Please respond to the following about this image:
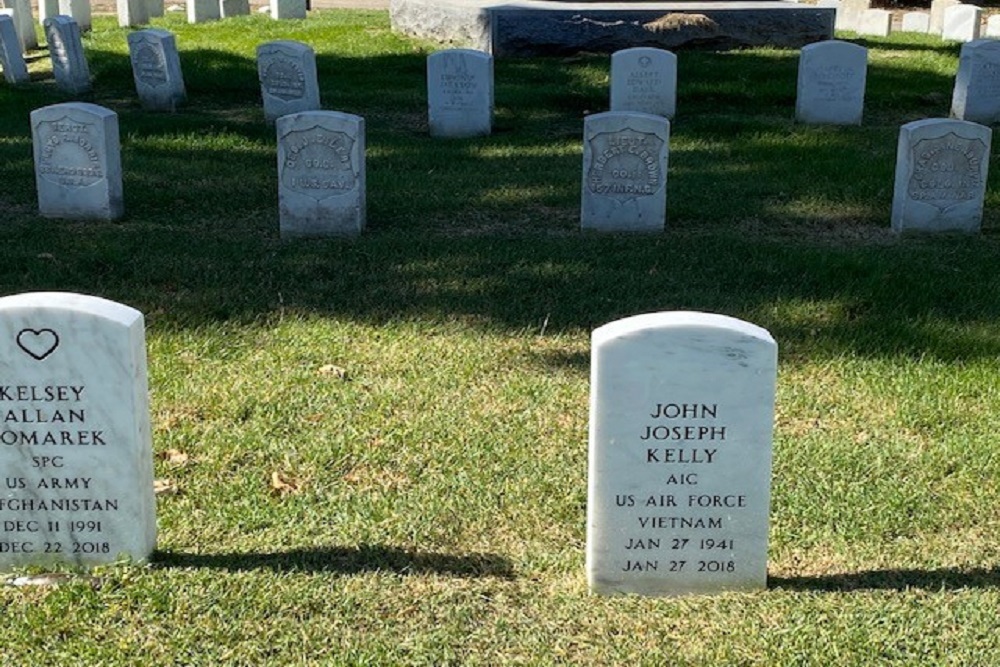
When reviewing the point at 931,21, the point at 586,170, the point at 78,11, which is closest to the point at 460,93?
the point at 586,170

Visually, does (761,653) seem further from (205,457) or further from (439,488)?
(205,457)

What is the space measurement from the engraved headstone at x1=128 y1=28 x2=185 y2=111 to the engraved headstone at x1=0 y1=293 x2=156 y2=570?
1027 cm

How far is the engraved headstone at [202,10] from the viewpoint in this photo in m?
22.4

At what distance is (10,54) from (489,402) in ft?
39.2

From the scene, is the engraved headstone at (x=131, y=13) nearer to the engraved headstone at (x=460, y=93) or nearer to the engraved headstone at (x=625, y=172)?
the engraved headstone at (x=460, y=93)

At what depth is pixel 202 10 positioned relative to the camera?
74.1 ft

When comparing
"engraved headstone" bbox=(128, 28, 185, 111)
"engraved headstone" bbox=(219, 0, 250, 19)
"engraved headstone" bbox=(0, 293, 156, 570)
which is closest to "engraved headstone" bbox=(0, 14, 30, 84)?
"engraved headstone" bbox=(128, 28, 185, 111)

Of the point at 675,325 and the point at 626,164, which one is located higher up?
the point at 675,325

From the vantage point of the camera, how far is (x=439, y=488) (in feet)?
16.6

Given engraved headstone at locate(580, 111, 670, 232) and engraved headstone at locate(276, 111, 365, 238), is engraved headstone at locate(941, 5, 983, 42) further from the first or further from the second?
engraved headstone at locate(276, 111, 365, 238)

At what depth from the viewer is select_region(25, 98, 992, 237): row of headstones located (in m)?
8.72

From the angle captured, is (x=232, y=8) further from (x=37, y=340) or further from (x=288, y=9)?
(x=37, y=340)

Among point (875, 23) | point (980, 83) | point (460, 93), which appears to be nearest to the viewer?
point (460, 93)

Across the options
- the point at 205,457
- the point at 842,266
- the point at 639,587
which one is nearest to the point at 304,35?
the point at 842,266
